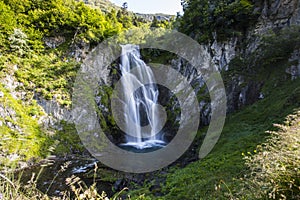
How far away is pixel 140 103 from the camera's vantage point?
49.5 feet

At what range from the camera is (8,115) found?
9906mm

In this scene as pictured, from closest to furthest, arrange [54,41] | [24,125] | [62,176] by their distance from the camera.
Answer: [62,176], [24,125], [54,41]

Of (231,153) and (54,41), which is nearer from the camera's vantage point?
(231,153)

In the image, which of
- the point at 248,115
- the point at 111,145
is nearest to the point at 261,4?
the point at 248,115

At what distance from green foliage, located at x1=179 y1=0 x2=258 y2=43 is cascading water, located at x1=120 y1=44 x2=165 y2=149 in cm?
458

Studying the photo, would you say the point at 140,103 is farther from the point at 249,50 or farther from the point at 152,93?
the point at 249,50

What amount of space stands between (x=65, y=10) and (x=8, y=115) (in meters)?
10.4

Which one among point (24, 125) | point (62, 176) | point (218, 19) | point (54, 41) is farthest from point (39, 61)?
point (218, 19)

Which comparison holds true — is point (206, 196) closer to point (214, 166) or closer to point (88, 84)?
point (214, 166)

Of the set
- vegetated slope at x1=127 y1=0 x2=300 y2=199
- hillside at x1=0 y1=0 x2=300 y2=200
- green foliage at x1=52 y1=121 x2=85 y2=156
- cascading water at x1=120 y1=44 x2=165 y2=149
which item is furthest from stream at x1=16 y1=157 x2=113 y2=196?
cascading water at x1=120 y1=44 x2=165 y2=149

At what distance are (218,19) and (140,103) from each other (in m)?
7.17

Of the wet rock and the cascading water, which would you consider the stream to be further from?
the wet rock

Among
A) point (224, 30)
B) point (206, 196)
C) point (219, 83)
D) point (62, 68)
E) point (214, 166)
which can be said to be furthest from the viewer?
point (62, 68)

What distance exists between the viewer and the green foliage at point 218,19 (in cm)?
1207
